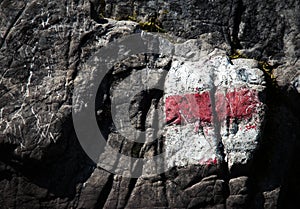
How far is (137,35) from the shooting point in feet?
15.7

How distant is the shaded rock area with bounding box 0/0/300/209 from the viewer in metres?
4.47

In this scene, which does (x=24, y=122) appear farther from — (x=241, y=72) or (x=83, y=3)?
(x=241, y=72)

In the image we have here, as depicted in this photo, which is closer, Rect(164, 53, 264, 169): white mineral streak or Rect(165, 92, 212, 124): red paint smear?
Rect(164, 53, 264, 169): white mineral streak

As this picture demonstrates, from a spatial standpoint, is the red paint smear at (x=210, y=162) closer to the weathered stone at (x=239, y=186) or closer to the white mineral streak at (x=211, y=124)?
the white mineral streak at (x=211, y=124)

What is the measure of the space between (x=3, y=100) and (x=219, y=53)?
5.53 ft

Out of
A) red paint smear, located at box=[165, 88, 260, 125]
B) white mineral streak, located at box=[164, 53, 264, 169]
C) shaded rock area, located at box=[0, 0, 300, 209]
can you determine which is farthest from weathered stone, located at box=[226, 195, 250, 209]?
red paint smear, located at box=[165, 88, 260, 125]

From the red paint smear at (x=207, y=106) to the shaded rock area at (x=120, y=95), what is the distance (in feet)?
0.47

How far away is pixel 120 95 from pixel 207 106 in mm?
669

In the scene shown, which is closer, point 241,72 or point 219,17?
point 241,72

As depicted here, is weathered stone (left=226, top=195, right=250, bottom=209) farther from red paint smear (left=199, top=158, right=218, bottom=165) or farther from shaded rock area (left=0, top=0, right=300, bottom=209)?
red paint smear (left=199, top=158, right=218, bottom=165)

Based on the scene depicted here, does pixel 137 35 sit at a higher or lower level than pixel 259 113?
higher

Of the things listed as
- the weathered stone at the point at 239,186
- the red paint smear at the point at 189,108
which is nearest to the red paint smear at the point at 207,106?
the red paint smear at the point at 189,108

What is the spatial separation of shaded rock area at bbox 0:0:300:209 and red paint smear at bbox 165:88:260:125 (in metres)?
0.14

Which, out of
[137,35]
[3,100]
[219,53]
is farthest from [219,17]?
[3,100]
